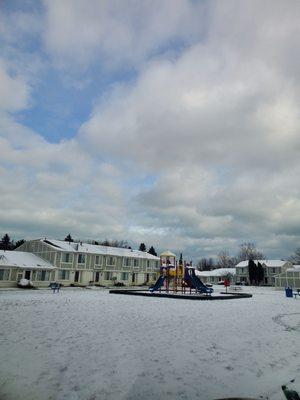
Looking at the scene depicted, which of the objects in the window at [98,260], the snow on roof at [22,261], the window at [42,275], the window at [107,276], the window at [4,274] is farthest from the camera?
the window at [107,276]

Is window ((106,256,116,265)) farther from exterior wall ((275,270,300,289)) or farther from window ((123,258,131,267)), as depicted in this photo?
exterior wall ((275,270,300,289))

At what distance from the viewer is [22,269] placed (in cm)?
4953

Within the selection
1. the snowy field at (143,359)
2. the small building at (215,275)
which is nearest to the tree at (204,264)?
the small building at (215,275)

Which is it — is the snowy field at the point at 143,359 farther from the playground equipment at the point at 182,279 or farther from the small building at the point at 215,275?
the small building at the point at 215,275

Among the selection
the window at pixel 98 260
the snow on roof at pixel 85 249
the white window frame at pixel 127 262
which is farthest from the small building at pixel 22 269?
the white window frame at pixel 127 262

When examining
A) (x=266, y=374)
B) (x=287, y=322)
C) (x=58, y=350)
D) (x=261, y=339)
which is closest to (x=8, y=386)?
(x=58, y=350)

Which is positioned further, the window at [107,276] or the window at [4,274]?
the window at [107,276]

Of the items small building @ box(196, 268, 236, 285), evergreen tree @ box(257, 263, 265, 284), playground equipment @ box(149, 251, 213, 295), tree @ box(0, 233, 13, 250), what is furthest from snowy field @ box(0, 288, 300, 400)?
tree @ box(0, 233, 13, 250)

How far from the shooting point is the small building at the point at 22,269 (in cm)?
4744

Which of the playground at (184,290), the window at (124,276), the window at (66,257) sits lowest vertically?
the playground at (184,290)

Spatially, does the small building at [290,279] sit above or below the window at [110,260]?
below

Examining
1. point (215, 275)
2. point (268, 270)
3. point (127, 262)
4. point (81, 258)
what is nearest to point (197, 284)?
point (81, 258)

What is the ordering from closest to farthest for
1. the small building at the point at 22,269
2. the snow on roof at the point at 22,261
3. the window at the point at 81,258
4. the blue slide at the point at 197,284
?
the blue slide at the point at 197,284
the small building at the point at 22,269
the snow on roof at the point at 22,261
the window at the point at 81,258

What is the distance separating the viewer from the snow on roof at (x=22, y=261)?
159ft
